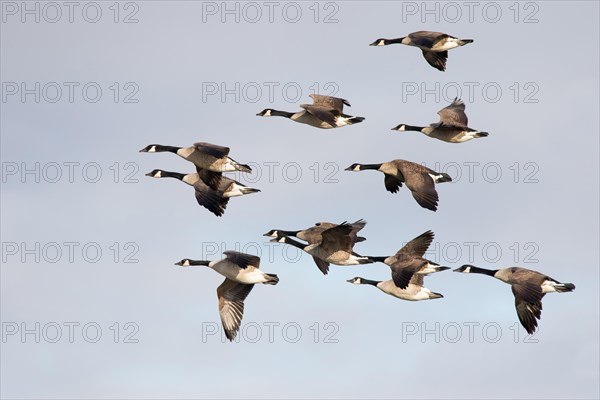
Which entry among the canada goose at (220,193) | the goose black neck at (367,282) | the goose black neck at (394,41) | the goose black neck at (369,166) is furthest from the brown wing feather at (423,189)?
the goose black neck at (394,41)

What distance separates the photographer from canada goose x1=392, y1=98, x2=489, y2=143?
34719mm

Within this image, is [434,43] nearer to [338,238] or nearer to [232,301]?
[338,238]

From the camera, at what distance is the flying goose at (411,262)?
32.1 m

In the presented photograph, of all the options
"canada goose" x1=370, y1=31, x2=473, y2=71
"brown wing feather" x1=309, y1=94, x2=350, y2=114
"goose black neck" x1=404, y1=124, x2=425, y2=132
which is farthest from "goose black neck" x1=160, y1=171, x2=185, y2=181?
"canada goose" x1=370, y1=31, x2=473, y2=71

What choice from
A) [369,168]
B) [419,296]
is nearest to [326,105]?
[369,168]

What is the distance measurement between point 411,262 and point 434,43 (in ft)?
15.2

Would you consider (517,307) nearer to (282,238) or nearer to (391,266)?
(391,266)

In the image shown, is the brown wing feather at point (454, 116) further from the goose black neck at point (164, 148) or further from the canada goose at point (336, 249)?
the goose black neck at point (164, 148)

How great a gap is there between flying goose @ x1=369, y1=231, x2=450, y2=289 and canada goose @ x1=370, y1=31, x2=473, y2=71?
3605mm

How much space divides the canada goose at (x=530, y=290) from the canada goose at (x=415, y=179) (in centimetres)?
226

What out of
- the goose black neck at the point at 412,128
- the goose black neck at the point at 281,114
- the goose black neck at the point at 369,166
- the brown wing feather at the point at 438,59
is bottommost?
the goose black neck at the point at 369,166

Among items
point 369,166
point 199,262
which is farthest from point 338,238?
point 369,166

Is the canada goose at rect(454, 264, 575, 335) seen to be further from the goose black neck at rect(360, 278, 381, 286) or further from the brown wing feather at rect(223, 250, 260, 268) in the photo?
the brown wing feather at rect(223, 250, 260, 268)

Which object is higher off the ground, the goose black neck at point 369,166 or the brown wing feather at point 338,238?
the goose black neck at point 369,166
